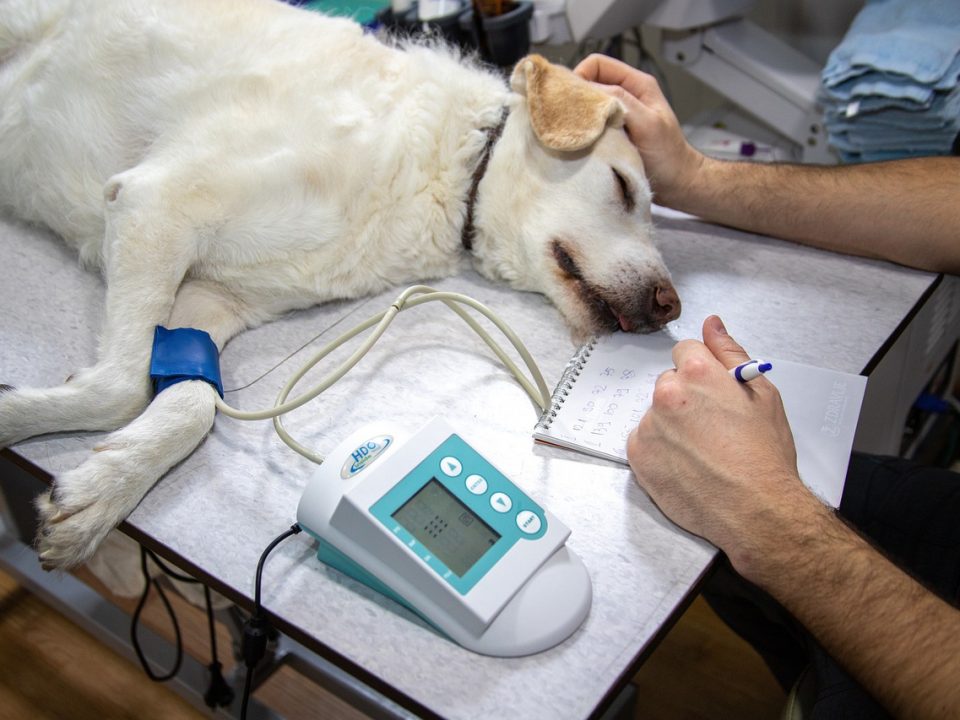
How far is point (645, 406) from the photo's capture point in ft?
4.02

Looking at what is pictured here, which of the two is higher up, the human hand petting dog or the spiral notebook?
the human hand petting dog

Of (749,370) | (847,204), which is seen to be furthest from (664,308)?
(847,204)

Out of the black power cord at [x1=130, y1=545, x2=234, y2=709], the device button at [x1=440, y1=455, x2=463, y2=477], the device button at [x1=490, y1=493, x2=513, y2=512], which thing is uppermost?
the device button at [x1=440, y1=455, x2=463, y2=477]

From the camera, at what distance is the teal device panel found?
→ 2.89 feet

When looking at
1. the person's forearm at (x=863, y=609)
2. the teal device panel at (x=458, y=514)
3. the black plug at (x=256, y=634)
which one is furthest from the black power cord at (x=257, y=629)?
the person's forearm at (x=863, y=609)

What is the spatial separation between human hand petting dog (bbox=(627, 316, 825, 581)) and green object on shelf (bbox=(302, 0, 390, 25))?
1.58 meters

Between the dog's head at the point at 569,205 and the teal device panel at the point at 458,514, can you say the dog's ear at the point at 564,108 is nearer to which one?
the dog's head at the point at 569,205

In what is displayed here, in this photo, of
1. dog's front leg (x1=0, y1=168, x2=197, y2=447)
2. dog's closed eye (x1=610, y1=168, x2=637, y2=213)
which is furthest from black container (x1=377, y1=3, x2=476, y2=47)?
dog's front leg (x1=0, y1=168, x2=197, y2=447)

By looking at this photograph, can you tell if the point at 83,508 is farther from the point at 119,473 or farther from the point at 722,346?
the point at 722,346

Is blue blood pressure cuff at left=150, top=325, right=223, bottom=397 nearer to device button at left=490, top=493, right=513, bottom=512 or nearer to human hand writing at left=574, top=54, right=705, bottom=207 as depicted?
device button at left=490, top=493, right=513, bottom=512

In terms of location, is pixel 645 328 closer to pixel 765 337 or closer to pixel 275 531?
pixel 765 337

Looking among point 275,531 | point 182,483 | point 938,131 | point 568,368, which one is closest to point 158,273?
point 182,483

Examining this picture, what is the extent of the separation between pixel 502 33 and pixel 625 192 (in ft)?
2.67

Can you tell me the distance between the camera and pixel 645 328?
143cm
